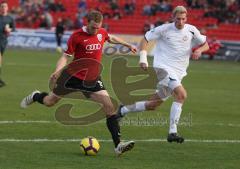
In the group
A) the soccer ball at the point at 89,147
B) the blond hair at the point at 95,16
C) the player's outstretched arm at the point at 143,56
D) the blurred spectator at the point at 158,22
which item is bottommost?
the blurred spectator at the point at 158,22

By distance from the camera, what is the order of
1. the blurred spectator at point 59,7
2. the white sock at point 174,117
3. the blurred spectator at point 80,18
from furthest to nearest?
the blurred spectator at point 59,7 < the blurred spectator at point 80,18 < the white sock at point 174,117

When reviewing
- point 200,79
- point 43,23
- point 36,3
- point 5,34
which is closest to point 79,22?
point 43,23

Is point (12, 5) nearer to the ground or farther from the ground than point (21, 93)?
nearer to the ground

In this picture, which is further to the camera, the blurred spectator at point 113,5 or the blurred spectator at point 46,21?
the blurred spectator at point 113,5

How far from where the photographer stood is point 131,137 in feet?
40.3

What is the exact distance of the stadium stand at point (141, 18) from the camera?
42.4 m

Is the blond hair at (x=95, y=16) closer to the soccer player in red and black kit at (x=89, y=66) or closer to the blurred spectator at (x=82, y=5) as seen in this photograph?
the soccer player in red and black kit at (x=89, y=66)

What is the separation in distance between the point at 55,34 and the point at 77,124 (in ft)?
94.1

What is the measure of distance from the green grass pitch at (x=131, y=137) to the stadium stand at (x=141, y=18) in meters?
21.4

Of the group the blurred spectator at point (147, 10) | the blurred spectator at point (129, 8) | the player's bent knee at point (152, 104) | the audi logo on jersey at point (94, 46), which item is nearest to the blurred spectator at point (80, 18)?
the blurred spectator at point (129, 8)

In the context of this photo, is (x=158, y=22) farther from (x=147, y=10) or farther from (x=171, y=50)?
(x=171, y=50)

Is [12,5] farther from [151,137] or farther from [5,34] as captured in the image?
[151,137]

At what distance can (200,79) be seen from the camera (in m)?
26.5

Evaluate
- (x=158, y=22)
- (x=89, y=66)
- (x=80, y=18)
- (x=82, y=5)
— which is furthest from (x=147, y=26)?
(x=89, y=66)
